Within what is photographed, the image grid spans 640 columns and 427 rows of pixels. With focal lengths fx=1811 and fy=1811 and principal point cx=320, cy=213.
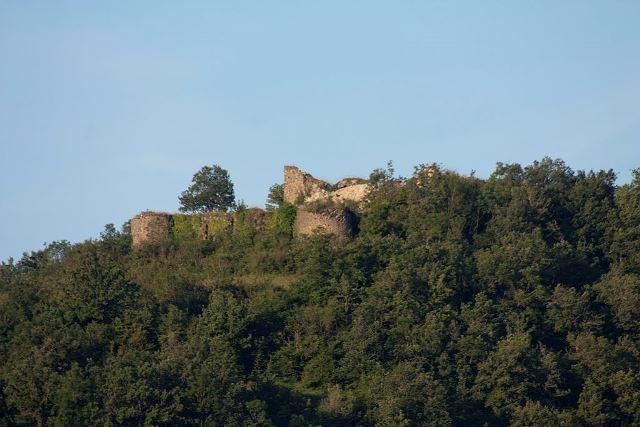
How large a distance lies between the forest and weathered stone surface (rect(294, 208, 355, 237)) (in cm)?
43

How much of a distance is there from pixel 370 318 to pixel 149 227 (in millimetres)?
10285

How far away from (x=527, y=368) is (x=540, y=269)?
498 centimetres

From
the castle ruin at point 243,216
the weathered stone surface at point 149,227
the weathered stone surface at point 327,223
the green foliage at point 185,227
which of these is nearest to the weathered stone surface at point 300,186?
the castle ruin at point 243,216

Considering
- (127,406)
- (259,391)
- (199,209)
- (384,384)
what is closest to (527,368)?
(384,384)

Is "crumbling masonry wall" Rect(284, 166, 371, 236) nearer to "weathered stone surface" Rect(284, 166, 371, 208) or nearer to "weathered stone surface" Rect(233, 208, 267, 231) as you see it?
"weathered stone surface" Rect(284, 166, 371, 208)

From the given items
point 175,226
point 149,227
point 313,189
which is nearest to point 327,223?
point 313,189

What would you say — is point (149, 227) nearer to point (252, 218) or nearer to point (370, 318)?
point (252, 218)

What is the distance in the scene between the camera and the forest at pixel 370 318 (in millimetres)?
45312

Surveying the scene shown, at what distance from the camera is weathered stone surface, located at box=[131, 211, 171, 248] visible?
56281 millimetres

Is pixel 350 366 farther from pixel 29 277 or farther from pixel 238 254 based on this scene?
pixel 29 277

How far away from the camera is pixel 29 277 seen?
5488 cm

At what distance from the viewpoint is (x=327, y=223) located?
177 ft

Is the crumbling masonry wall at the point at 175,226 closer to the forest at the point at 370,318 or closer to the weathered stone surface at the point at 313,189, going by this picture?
the forest at the point at 370,318

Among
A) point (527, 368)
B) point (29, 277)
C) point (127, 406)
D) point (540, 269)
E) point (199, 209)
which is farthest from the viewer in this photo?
point (199, 209)
